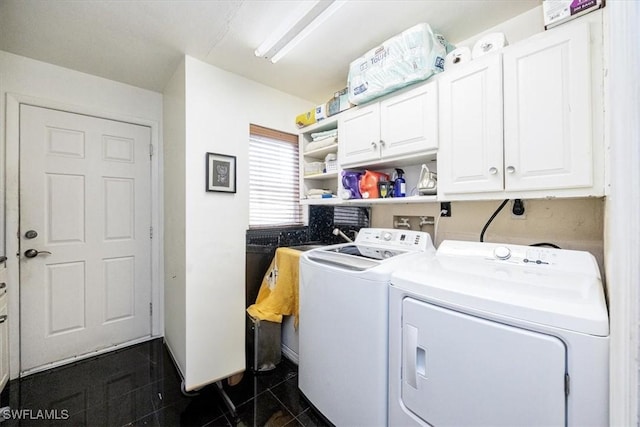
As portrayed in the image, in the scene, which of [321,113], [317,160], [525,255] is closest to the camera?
[525,255]

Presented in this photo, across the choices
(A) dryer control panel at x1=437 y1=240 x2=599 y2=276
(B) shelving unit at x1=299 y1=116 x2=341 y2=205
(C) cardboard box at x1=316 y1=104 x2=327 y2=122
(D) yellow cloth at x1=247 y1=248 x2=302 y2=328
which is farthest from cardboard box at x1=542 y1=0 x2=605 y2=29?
(D) yellow cloth at x1=247 y1=248 x2=302 y2=328

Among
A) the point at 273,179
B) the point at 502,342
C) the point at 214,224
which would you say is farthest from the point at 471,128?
the point at 214,224

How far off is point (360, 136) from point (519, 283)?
1.29m

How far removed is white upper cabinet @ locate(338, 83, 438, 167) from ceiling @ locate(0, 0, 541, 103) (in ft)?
1.34

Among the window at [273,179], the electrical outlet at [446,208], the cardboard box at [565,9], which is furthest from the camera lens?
the window at [273,179]

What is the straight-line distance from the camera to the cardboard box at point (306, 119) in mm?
2260

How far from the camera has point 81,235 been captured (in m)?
2.18

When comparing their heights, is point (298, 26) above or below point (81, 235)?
above

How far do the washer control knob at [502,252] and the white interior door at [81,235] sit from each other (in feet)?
9.17

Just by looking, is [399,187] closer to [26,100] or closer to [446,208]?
[446,208]

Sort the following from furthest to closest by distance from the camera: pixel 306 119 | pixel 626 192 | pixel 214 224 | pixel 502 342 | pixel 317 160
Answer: pixel 317 160 < pixel 306 119 < pixel 214 224 < pixel 502 342 < pixel 626 192

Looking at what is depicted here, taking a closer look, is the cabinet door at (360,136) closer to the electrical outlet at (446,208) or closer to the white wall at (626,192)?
the electrical outlet at (446,208)

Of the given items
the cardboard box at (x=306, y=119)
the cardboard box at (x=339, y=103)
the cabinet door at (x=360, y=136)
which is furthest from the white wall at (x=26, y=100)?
the cabinet door at (x=360, y=136)

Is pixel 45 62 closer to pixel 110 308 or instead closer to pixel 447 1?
pixel 110 308
